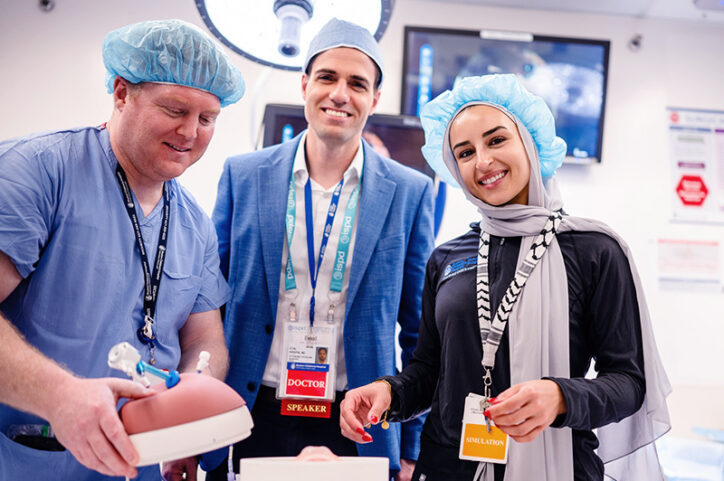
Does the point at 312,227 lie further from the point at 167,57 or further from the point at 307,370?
the point at 167,57

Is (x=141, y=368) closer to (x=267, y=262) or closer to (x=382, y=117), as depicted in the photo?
(x=267, y=262)

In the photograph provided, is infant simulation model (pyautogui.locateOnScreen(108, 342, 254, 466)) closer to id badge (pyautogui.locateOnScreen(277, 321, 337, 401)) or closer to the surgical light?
id badge (pyautogui.locateOnScreen(277, 321, 337, 401))

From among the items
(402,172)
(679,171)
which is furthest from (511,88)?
(679,171)

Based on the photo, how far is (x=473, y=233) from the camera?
154cm

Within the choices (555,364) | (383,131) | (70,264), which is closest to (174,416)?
(70,264)

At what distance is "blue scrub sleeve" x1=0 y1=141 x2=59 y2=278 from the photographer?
1064 mm

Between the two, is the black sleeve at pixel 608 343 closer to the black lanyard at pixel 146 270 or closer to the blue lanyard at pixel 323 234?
the blue lanyard at pixel 323 234

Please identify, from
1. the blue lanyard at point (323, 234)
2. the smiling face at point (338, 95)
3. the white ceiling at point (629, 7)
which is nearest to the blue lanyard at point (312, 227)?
the blue lanyard at point (323, 234)

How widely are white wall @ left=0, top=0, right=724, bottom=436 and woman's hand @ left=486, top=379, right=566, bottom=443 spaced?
2400mm

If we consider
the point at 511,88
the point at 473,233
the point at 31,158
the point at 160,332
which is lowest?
the point at 160,332

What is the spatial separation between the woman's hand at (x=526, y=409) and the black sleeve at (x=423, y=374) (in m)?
0.36

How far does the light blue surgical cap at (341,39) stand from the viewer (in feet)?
5.60

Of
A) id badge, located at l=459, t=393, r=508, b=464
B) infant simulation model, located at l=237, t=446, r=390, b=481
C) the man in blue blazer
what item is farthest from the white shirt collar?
infant simulation model, located at l=237, t=446, r=390, b=481

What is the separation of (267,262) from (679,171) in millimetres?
3046
